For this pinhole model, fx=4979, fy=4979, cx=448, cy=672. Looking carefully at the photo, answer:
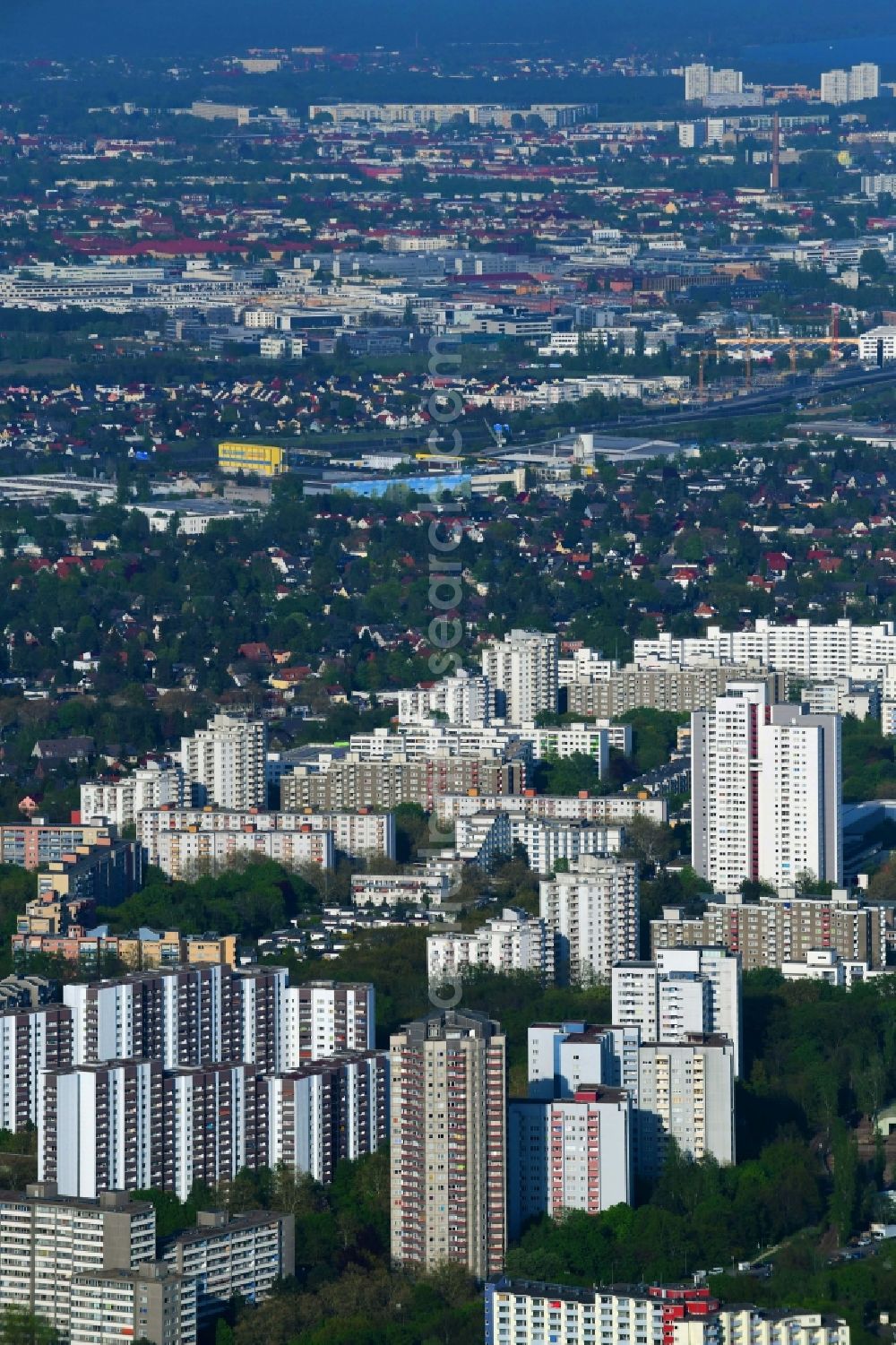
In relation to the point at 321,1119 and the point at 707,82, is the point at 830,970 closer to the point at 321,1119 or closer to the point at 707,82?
the point at 321,1119

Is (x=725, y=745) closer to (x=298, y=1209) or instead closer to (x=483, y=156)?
(x=298, y=1209)

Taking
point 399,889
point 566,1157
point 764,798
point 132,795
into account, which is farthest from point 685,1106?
point 132,795

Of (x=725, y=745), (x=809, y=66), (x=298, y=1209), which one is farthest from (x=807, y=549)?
(x=809, y=66)

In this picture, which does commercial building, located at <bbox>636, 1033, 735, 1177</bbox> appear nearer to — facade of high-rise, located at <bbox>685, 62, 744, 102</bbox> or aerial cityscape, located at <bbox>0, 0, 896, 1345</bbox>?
aerial cityscape, located at <bbox>0, 0, 896, 1345</bbox>

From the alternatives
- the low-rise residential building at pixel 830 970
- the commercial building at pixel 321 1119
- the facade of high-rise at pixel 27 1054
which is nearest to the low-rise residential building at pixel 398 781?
the low-rise residential building at pixel 830 970

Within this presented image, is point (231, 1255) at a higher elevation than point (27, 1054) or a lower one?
lower

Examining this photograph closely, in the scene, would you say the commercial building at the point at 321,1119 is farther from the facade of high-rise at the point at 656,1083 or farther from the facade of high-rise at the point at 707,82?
the facade of high-rise at the point at 707,82
